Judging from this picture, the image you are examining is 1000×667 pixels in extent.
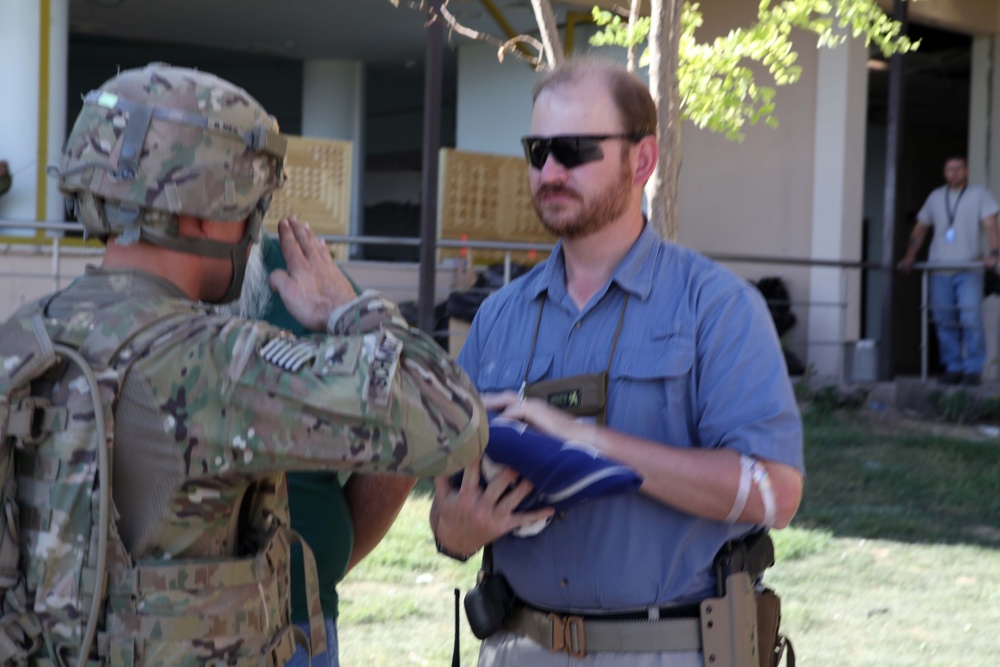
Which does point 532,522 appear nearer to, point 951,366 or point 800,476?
point 800,476

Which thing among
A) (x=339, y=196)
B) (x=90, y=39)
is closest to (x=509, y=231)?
(x=339, y=196)

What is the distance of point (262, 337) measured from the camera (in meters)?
1.69

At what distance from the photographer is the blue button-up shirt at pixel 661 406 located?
2.07 meters

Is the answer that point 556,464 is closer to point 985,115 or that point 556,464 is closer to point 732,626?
point 732,626

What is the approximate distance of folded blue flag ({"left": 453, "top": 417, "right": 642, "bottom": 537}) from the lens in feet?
6.28

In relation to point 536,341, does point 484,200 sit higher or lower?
higher

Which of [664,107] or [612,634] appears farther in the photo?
[664,107]

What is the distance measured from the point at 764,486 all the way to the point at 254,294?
957 millimetres

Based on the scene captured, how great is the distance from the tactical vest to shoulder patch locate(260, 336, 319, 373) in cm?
15

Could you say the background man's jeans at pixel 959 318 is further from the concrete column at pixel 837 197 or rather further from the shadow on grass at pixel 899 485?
the shadow on grass at pixel 899 485

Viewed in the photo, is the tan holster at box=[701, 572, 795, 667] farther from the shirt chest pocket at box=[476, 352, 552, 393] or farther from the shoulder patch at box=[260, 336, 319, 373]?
the shoulder patch at box=[260, 336, 319, 373]

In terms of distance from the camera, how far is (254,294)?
216 cm

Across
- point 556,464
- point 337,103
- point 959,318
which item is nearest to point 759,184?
point 959,318

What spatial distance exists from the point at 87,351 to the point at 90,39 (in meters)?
14.0
